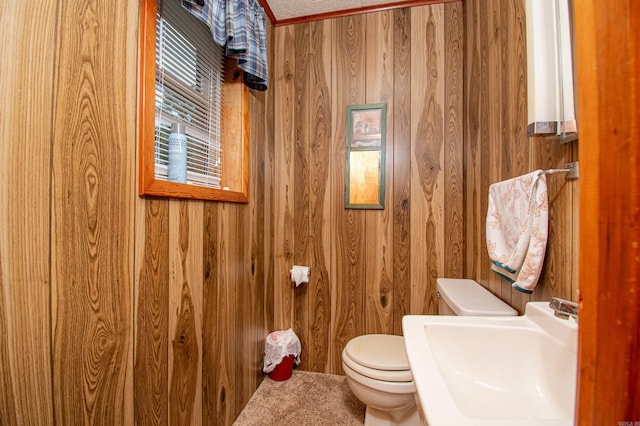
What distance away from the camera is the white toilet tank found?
3.15 ft

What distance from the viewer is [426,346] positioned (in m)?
0.65

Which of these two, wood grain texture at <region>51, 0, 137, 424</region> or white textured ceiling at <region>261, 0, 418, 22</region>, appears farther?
white textured ceiling at <region>261, 0, 418, 22</region>

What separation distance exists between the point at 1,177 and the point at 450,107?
79.7 inches

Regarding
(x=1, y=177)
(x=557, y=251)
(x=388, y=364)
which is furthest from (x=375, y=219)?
(x=1, y=177)

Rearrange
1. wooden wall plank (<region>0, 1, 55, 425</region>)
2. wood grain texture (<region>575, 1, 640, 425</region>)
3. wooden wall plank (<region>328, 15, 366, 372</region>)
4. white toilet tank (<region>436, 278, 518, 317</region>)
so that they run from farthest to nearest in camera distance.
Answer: wooden wall plank (<region>328, 15, 366, 372</region>) → white toilet tank (<region>436, 278, 518, 317</region>) → wooden wall plank (<region>0, 1, 55, 425</region>) → wood grain texture (<region>575, 1, 640, 425</region>)

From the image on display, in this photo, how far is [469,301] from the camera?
1.08 meters

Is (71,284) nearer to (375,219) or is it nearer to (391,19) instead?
(375,219)

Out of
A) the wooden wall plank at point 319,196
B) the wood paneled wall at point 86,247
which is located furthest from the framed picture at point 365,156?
the wood paneled wall at point 86,247

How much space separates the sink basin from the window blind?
1.14m

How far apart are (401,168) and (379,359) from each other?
3.88 feet

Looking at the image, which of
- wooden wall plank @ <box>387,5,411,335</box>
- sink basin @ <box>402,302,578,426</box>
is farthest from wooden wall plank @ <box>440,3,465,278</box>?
sink basin @ <box>402,302,578,426</box>

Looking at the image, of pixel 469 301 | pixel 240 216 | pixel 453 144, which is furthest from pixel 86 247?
pixel 453 144

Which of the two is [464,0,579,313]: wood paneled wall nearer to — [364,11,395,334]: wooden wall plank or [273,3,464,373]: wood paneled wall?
[273,3,464,373]: wood paneled wall

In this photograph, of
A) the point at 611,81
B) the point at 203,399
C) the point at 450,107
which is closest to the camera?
the point at 611,81
